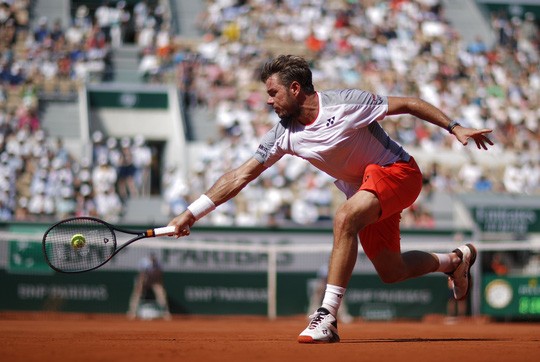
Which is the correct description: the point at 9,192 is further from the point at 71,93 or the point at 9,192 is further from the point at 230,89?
the point at 230,89

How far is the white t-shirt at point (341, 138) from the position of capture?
293 inches

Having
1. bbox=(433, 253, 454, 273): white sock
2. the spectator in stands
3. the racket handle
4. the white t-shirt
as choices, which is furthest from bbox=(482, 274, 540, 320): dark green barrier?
the racket handle

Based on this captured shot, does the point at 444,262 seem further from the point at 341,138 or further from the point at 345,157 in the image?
the point at 341,138

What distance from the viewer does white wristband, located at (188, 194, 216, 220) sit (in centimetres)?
769

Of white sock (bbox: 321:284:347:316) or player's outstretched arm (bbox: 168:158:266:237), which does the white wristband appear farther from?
white sock (bbox: 321:284:347:316)

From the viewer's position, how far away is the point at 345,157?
7559 millimetres

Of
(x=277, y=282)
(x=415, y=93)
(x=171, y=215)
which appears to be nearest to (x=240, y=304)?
(x=277, y=282)

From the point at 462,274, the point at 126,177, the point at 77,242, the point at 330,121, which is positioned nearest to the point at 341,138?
the point at 330,121

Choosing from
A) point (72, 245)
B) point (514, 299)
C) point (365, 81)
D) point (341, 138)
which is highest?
point (365, 81)

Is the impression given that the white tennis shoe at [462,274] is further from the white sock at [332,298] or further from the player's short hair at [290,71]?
the player's short hair at [290,71]

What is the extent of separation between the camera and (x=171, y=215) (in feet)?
63.6

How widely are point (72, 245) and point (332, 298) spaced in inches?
84.9

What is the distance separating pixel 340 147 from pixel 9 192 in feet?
43.2

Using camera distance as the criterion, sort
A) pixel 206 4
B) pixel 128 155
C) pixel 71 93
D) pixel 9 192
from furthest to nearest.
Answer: pixel 206 4
pixel 71 93
pixel 128 155
pixel 9 192
